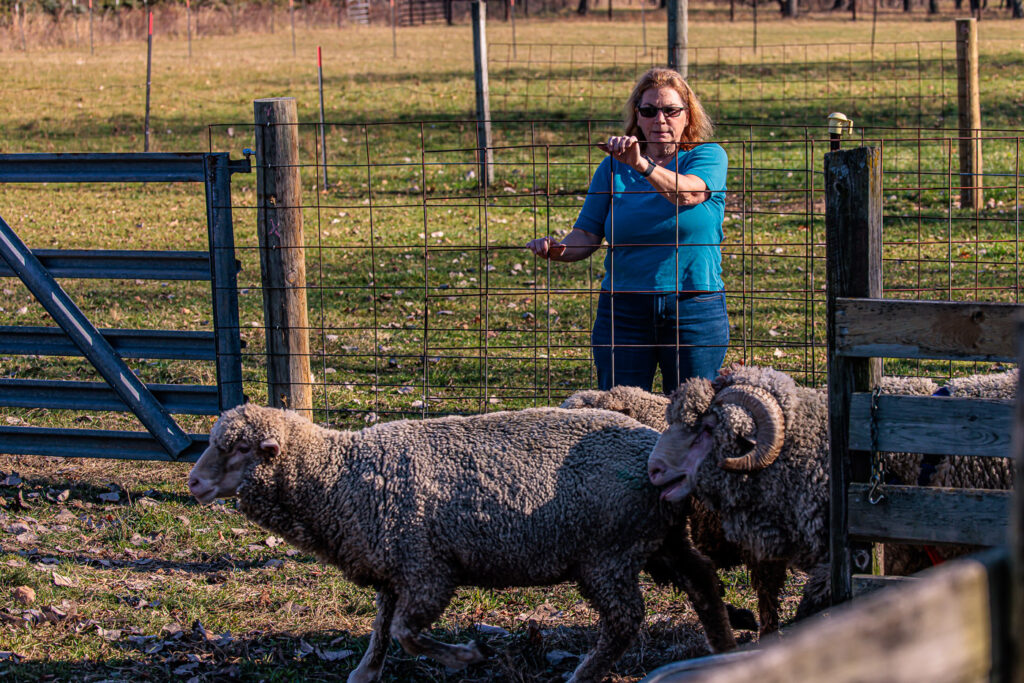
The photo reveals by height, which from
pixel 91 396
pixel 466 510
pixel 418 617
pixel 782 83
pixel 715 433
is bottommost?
pixel 418 617

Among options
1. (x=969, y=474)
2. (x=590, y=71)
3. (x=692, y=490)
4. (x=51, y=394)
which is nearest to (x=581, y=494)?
(x=692, y=490)

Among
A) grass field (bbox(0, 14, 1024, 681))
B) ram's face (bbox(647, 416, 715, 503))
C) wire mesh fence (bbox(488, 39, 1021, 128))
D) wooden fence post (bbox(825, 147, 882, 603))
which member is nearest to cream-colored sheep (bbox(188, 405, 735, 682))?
ram's face (bbox(647, 416, 715, 503))

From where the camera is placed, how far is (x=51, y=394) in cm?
663

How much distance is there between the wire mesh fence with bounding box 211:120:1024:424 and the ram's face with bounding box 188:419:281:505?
1.56 metres

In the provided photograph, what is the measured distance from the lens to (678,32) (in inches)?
378

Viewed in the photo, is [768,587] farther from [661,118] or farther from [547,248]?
[661,118]

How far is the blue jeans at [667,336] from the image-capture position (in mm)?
5453

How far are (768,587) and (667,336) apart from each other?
1.57 metres

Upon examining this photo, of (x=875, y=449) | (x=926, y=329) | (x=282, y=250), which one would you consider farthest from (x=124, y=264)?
(x=926, y=329)

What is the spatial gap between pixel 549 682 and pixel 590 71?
72.8 feet

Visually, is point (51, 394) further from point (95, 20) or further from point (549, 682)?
point (95, 20)

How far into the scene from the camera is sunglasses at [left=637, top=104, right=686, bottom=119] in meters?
5.37

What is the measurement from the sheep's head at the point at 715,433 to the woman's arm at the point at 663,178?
1369 millimetres

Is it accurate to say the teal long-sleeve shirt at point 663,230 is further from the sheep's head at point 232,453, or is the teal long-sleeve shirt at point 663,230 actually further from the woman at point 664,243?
the sheep's head at point 232,453
